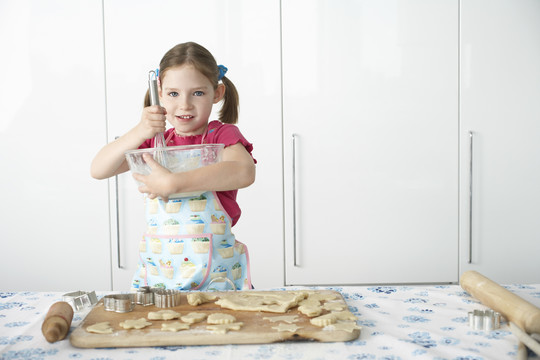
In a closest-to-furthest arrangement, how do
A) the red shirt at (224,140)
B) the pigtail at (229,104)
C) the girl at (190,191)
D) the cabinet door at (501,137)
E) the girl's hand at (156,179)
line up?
the girl's hand at (156,179)
the girl at (190,191)
the red shirt at (224,140)
the pigtail at (229,104)
the cabinet door at (501,137)

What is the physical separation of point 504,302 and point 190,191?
21.1 inches

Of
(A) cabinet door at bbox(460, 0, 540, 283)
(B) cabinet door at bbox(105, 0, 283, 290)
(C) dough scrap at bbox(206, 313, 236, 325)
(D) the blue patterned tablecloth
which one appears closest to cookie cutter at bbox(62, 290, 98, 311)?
(D) the blue patterned tablecloth

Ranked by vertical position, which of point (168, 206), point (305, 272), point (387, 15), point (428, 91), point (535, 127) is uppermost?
point (387, 15)

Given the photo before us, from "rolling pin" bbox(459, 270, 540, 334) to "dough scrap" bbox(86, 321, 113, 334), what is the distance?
0.54 m

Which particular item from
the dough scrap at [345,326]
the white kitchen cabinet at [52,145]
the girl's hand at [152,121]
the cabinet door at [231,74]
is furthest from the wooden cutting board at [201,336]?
the white kitchen cabinet at [52,145]

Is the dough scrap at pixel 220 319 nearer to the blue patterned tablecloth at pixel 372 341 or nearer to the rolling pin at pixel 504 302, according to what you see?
the blue patterned tablecloth at pixel 372 341

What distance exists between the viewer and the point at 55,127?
2.25 m

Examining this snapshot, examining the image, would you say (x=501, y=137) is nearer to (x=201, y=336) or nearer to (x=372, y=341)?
(x=372, y=341)

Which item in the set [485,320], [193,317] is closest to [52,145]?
[193,317]

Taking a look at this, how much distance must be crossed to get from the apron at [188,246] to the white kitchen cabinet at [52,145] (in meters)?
1.25

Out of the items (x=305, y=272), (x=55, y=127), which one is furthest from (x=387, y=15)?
(x=55, y=127)

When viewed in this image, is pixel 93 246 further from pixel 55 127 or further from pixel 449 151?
pixel 449 151

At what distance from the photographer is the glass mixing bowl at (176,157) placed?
0.94 metres

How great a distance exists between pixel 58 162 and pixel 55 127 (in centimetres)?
14
